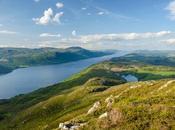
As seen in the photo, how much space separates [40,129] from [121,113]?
93.6 metres

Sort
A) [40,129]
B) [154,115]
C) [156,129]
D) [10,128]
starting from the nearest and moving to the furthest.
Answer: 1. [156,129]
2. [154,115]
3. [40,129]
4. [10,128]

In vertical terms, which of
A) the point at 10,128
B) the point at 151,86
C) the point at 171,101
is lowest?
the point at 10,128

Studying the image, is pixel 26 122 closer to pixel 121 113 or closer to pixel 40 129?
pixel 40 129

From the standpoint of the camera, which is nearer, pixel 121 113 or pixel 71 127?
pixel 121 113

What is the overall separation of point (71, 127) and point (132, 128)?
18.2m

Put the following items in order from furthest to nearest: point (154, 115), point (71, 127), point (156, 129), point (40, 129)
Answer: point (40, 129), point (71, 127), point (154, 115), point (156, 129)

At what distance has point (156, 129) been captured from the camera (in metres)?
54.4

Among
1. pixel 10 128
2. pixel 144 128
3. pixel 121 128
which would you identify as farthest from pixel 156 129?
pixel 10 128

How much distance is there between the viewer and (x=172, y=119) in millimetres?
56656

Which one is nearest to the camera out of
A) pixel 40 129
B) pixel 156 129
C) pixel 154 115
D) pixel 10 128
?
pixel 156 129

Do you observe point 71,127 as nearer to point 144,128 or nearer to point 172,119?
point 144,128

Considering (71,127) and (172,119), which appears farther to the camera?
(71,127)

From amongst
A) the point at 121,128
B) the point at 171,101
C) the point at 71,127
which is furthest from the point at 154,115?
the point at 71,127

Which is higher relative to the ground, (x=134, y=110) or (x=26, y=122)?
(x=134, y=110)
